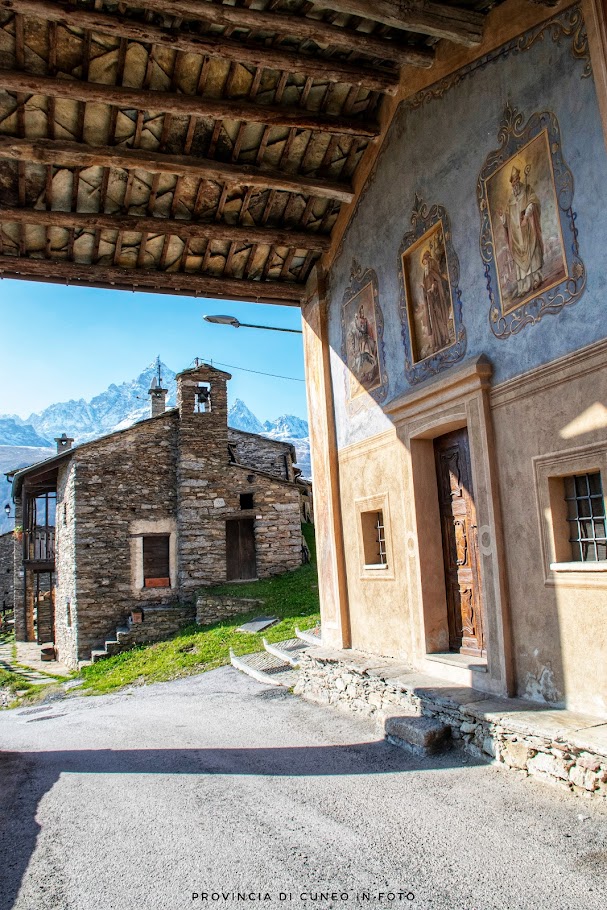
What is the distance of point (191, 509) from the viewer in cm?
1825

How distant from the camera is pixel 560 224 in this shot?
549 cm

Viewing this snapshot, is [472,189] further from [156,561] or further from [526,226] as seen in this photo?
[156,561]

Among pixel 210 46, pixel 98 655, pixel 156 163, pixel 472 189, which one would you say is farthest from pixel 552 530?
pixel 98 655

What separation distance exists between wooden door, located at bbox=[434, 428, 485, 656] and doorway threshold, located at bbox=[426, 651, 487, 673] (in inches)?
4.0

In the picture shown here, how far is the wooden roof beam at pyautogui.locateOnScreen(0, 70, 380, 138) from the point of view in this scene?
6871 millimetres

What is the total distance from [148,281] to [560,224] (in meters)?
6.06

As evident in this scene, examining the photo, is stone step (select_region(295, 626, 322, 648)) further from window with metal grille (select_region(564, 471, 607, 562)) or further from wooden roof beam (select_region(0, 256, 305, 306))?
window with metal grille (select_region(564, 471, 607, 562))

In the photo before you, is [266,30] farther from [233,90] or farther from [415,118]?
[415,118]

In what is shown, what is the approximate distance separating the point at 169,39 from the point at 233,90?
3.87 ft

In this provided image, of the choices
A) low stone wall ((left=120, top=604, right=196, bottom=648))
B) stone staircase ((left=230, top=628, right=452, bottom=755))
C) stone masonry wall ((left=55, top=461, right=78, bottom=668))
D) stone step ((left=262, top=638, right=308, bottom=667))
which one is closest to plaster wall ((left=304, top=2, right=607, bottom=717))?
stone staircase ((left=230, top=628, right=452, bottom=755))

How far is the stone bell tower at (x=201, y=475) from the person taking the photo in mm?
18078

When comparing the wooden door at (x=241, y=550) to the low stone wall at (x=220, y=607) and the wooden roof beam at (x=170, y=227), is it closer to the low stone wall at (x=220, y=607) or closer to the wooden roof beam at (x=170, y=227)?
the low stone wall at (x=220, y=607)

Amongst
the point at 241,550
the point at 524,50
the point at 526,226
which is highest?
the point at 524,50

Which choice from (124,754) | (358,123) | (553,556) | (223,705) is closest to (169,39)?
(358,123)
